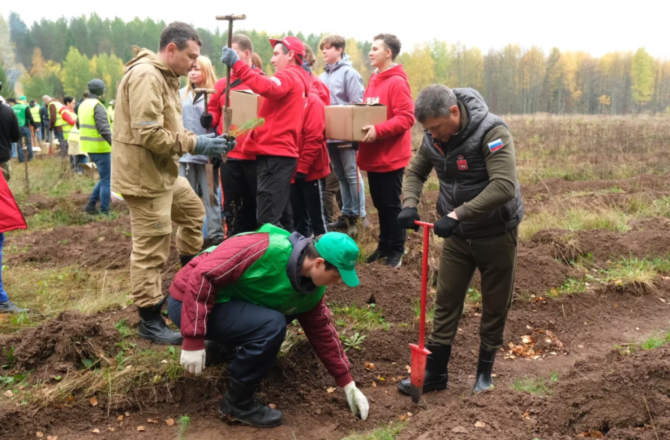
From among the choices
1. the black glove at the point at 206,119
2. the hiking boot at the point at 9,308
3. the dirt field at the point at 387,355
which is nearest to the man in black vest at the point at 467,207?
the dirt field at the point at 387,355

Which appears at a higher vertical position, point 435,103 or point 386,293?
point 435,103

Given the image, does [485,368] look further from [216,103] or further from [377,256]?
[216,103]

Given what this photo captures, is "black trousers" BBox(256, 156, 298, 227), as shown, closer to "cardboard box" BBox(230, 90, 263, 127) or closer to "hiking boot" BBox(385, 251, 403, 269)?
"cardboard box" BBox(230, 90, 263, 127)

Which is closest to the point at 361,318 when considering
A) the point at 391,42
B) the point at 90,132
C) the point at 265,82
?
the point at 265,82

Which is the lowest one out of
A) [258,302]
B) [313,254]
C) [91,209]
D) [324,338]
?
[91,209]

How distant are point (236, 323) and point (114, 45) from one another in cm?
8511

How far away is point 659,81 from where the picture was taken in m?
52.8

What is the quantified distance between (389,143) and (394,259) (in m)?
1.12

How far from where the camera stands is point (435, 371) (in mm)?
3625

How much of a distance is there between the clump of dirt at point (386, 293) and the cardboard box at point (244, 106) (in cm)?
167

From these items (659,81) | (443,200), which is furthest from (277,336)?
(659,81)

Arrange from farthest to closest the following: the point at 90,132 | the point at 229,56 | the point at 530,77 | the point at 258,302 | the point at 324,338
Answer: the point at 530,77
the point at 90,132
the point at 229,56
the point at 324,338
the point at 258,302

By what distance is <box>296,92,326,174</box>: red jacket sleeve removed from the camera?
5.28 meters

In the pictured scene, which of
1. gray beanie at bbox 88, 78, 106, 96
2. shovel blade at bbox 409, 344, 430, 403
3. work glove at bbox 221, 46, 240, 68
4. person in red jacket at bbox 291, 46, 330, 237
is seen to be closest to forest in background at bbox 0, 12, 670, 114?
gray beanie at bbox 88, 78, 106, 96
